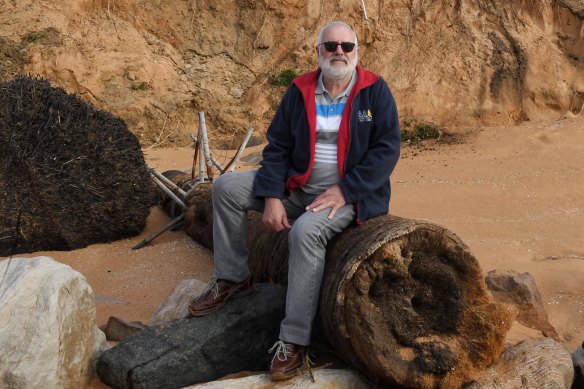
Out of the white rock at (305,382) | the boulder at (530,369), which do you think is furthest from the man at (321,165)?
the boulder at (530,369)

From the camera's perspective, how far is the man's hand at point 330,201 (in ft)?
11.8

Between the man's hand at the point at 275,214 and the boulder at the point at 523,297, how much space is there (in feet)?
5.31

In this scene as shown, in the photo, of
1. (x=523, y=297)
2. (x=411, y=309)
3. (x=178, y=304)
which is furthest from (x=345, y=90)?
(x=523, y=297)

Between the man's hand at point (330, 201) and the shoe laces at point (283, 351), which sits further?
the man's hand at point (330, 201)

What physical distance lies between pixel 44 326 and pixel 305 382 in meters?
1.23

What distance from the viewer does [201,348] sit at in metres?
3.68

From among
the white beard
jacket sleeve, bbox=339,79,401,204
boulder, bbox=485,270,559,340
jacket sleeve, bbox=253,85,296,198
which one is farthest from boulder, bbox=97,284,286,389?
boulder, bbox=485,270,559,340

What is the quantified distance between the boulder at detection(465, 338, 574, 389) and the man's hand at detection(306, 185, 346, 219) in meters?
1.05

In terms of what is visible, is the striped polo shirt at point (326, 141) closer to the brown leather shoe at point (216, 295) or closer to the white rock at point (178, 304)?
the brown leather shoe at point (216, 295)

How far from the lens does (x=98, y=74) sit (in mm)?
10867

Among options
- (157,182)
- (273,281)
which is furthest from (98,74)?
(273,281)

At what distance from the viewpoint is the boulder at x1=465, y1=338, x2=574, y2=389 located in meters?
3.36

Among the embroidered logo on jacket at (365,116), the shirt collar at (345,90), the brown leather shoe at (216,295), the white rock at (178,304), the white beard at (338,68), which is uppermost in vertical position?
the white beard at (338,68)

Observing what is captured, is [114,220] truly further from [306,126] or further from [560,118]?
[560,118]
